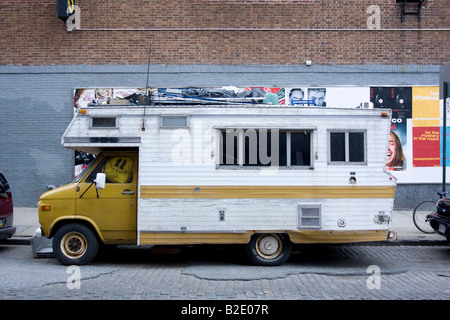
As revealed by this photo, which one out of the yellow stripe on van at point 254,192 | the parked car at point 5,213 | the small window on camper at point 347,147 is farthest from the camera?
the parked car at point 5,213

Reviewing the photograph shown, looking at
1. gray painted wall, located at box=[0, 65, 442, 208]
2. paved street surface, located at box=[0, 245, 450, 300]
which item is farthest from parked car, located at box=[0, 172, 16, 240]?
gray painted wall, located at box=[0, 65, 442, 208]

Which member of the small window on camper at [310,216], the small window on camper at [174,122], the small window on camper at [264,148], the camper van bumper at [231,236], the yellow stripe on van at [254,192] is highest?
the small window on camper at [174,122]

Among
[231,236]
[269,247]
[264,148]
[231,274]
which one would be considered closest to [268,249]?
[269,247]

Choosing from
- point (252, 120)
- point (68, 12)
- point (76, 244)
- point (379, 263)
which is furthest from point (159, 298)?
point (68, 12)

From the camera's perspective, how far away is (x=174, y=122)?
778cm

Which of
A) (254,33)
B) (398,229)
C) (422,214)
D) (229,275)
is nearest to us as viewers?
(229,275)

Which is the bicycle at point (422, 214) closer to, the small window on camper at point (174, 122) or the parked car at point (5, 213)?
the small window on camper at point (174, 122)

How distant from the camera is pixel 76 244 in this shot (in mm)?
7887

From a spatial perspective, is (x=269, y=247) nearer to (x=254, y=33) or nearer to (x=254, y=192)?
(x=254, y=192)

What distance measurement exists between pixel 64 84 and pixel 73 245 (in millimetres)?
7683

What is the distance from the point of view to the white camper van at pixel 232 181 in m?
7.70

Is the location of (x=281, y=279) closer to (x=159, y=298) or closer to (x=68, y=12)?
(x=159, y=298)

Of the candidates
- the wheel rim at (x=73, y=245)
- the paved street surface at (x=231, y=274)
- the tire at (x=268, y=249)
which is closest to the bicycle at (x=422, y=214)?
the paved street surface at (x=231, y=274)

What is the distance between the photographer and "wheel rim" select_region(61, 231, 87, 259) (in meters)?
7.86
